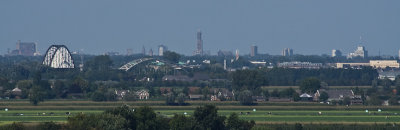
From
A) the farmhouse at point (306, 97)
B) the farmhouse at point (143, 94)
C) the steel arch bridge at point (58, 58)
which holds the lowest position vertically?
the farmhouse at point (306, 97)

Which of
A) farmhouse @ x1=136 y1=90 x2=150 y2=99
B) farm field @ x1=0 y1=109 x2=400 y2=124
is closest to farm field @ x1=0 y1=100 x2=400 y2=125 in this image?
farm field @ x1=0 y1=109 x2=400 y2=124

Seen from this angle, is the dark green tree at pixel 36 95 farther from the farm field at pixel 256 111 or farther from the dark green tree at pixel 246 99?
the dark green tree at pixel 246 99

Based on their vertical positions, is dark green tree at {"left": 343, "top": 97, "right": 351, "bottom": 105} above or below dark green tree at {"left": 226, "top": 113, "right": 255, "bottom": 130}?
above

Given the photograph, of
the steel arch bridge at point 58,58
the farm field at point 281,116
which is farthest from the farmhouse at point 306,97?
the steel arch bridge at point 58,58

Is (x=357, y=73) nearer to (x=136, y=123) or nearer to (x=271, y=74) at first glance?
(x=271, y=74)

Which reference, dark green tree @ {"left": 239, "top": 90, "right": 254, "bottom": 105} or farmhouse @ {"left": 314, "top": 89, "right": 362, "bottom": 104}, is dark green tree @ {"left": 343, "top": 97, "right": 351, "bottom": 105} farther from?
dark green tree @ {"left": 239, "top": 90, "right": 254, "bottom": 105}
